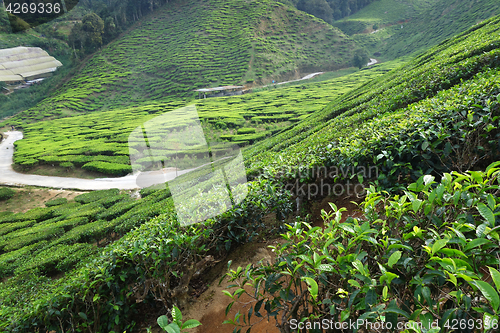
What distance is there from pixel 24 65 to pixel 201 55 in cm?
2709

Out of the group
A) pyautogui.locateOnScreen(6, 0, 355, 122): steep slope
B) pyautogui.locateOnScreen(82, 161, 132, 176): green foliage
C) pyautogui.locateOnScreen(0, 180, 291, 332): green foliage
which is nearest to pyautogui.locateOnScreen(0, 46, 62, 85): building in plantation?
pyautogui.locateOnScreen(6, 0, 355, 122): steep slope

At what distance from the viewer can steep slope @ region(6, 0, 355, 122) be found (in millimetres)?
36000

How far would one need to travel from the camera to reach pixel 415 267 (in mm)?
1133

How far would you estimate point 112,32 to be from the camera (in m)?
48.0

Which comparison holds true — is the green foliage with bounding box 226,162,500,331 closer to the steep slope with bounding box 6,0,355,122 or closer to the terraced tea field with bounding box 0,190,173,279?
the terraced tea field with bounding box 0,190,173,279

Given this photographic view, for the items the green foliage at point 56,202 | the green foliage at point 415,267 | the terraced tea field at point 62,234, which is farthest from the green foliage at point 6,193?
the green foliage at point 415,267

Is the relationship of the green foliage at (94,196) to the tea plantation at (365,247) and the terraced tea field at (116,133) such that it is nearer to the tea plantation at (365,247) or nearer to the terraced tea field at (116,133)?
the terraced tea field at (116,133)

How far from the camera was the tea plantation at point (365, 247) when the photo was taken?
3.40 feet

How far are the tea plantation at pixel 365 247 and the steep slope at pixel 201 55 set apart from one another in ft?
111

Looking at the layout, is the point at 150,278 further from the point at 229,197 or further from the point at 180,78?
the point at 180,78

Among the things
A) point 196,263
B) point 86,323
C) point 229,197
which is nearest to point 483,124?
point 229,197

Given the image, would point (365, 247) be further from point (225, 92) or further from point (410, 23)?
point (410, 23)

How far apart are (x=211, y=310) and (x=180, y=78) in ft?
132

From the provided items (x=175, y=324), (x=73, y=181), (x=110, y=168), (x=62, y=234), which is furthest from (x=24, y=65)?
(x=175, y=324)
